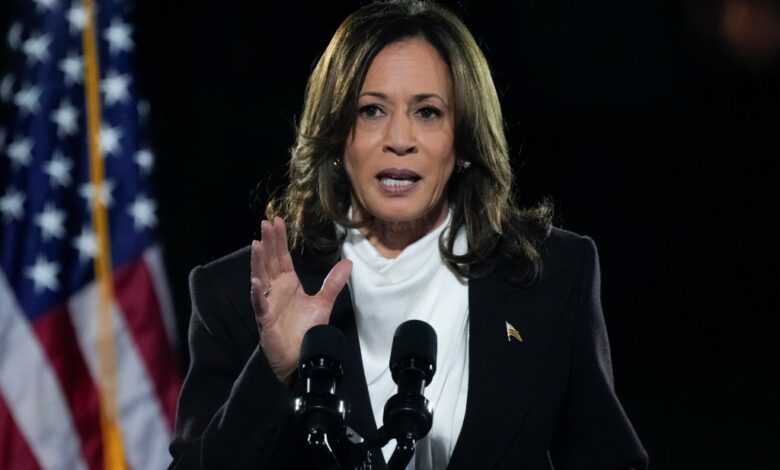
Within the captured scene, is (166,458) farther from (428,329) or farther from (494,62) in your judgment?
(428,329)

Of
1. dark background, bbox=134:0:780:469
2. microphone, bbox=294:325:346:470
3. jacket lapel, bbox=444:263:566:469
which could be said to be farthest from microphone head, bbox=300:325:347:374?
dark background, bbox=134:0:780:469

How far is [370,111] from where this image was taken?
5.87 ft

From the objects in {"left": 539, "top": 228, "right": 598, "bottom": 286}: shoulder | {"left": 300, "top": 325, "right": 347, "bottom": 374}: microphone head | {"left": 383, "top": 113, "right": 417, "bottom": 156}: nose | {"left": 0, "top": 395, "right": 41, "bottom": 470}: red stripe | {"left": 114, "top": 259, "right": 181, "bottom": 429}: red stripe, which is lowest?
Answer: {"left": 0, "top": 395, "right": 41, "bottom": 470}: red stripe

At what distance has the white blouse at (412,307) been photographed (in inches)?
66.7

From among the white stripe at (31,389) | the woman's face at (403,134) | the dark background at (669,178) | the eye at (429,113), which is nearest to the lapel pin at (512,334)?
the woman's face at (403,134)

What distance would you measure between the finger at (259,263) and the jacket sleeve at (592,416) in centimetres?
56

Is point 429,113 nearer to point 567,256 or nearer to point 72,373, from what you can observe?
point 567,256

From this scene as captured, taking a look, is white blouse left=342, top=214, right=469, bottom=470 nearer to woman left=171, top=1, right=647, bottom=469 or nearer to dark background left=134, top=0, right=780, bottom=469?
woman left=171, top=1, right=647, bottom=469

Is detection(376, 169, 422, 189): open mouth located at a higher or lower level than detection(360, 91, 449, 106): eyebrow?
lower

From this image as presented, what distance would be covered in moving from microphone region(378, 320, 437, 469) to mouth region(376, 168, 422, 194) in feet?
1.78

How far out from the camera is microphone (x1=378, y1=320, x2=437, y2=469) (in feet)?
Answer: 3.54

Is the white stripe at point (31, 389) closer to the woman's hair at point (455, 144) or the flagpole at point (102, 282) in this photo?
the flagpole at point (102, 282)

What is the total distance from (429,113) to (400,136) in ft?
0.31

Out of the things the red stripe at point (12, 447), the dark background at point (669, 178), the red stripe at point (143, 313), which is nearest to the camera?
the dark background at point (669, 178)
